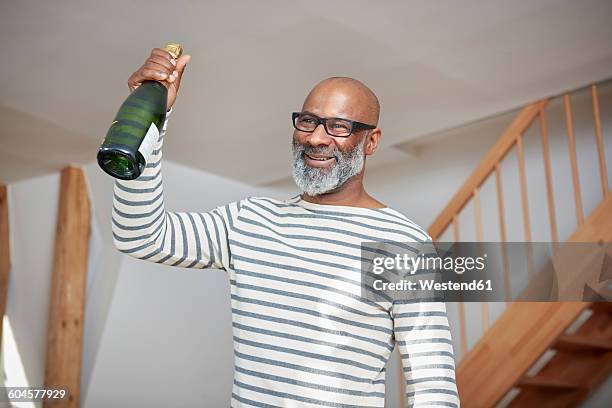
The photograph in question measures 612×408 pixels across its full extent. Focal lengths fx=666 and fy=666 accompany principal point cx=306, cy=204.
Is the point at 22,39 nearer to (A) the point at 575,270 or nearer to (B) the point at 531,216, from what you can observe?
(A) the point at 575,270

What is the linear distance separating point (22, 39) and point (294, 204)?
1.79 meters

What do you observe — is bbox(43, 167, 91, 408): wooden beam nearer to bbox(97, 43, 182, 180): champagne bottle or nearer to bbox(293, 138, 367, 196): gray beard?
bbox(293, 138, 367, 196): gray beard

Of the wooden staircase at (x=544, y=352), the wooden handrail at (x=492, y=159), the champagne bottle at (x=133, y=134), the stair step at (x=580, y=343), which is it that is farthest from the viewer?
the wooden handrail at (x=492, y=159)

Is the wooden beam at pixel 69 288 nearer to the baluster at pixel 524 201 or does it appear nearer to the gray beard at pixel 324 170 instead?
the baluster at pixel 524 201

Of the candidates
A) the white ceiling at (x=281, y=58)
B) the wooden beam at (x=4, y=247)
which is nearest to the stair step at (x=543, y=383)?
the white ceiling at (x=281, y=58)

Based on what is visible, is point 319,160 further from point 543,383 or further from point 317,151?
point 543,383

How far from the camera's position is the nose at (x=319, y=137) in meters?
1.27

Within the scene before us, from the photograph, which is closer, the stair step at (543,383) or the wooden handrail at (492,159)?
the stair step at (543,383)

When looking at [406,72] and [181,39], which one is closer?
[181,39]

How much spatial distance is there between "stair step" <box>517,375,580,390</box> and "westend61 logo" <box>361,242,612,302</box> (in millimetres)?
397

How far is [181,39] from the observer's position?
2590 mm

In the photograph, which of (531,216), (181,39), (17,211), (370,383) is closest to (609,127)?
(531,216)

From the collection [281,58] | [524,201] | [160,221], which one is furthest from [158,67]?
[524,201]

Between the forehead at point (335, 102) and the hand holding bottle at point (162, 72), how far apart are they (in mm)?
315
